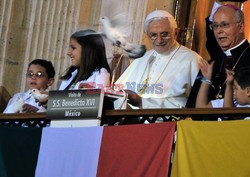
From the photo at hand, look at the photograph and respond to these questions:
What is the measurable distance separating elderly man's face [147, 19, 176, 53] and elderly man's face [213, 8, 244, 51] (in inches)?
24.6

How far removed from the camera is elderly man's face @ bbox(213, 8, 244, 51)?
9305mm

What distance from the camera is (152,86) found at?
9.93 m

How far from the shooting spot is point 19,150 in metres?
9.22

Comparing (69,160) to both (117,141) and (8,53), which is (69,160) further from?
(8,53)

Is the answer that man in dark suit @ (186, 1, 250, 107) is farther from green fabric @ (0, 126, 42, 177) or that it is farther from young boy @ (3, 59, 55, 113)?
young boy @ (3, 59, 55, 113)

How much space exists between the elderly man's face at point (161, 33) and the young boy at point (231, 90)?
858 mm

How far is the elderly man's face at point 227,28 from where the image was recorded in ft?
30.5

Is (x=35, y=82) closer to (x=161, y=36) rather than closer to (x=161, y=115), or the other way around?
(x=161, y=36)

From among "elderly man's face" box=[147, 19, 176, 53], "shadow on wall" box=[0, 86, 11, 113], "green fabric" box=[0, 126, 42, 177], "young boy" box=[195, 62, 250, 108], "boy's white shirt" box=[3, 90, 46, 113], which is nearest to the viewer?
"young boy" box=[195, 62, 250, 108]

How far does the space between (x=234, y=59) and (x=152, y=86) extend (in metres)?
0.97

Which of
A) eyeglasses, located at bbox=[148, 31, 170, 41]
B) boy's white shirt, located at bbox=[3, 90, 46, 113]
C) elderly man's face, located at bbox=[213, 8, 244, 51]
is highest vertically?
elderly man's face, located at bbox=[213, 8, 244, 51]

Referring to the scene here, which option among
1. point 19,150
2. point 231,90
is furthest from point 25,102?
point 231,90

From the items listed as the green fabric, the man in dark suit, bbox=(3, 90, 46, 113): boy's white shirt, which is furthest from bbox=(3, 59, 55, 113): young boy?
the man in dark suit

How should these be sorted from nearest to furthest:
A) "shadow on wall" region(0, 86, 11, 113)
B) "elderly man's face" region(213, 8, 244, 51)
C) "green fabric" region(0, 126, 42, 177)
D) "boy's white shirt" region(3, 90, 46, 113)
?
1. "green fabric" region(0, 126, 42, 177)
2. "elderly man's face" region(213, 8, 244, 51)
3. "boy's white shirt" region(3, 90, 46, 113)
4. "shadow on wall" region(0, 86, 11, 113)
